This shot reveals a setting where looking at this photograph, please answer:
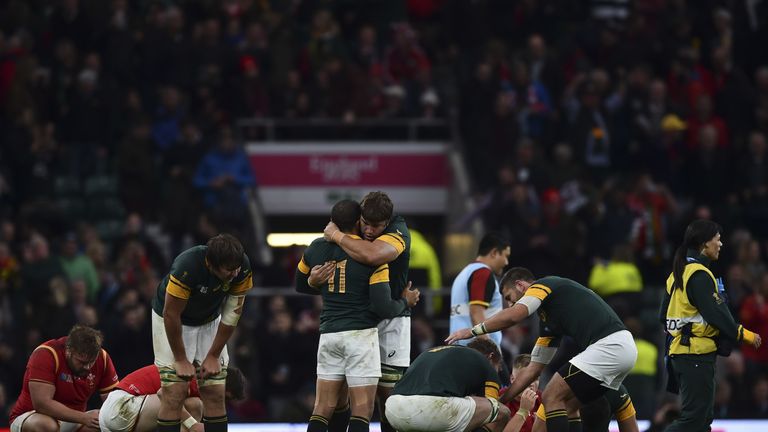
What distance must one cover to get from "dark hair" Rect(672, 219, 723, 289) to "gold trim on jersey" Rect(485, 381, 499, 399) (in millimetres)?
1683

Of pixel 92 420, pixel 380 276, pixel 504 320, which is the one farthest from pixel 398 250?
pixel 92 420

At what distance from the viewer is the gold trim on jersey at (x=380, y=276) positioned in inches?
468

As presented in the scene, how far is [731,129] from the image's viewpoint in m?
22.2

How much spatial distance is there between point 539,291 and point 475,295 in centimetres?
162

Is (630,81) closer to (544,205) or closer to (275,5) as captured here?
(544,205)

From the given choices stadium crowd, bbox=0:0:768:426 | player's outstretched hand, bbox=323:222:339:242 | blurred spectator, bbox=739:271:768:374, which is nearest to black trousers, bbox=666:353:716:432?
player's outstretched hand, bbox=323:222:339:242

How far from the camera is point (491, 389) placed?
11969mm

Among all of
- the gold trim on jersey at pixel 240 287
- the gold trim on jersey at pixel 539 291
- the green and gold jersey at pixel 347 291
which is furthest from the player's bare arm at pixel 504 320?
the gold trim on jersey at pixel 240 287

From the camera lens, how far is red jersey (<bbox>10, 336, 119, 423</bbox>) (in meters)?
12.9

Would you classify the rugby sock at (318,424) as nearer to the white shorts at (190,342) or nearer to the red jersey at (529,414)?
the white shorts at (190,342)

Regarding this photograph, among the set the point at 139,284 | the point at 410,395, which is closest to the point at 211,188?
the point at 139,284

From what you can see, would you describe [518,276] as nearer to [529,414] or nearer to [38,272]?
[529,414]

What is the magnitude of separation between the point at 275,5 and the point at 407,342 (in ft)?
41.0

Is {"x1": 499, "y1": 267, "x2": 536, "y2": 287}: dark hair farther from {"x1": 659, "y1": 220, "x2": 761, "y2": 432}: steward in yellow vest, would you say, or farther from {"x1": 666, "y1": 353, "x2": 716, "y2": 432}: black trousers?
{"x1": 666, "y1": 353, "x2": 716, "y2": 432}: black trousers
